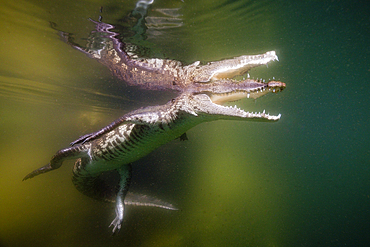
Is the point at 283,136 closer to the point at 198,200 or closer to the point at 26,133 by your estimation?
the point at 198,200

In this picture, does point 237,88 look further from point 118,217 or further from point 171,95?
point 171,95

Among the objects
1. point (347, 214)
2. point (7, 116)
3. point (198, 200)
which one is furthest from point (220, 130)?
point (7, 116)

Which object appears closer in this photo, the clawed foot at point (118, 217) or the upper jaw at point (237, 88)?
the upper jaw at point (237, 88)

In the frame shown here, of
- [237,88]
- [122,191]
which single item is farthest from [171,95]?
[237,88]

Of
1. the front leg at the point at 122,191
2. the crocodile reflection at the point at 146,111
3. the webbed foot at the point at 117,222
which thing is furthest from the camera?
the front leg at the point at 122,191

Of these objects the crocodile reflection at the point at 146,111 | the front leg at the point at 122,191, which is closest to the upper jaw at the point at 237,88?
the crocodile reflection at the point at 146,111

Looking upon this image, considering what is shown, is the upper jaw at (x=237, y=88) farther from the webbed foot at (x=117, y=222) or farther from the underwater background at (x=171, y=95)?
the webbed foot at (x=117, y=222)

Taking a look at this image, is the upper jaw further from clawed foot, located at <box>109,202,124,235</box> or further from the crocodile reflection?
clawed foot, located at <box>109,202,124,235</box>
